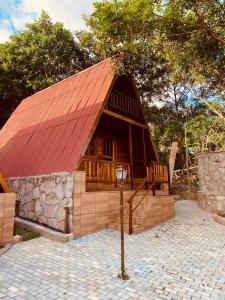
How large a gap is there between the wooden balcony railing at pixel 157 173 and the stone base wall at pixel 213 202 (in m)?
3.14

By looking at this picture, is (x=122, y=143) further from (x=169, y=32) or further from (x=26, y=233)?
(x=26, y=233)

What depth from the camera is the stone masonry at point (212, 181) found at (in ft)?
45.8

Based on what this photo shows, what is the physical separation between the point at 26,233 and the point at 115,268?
13.9ft

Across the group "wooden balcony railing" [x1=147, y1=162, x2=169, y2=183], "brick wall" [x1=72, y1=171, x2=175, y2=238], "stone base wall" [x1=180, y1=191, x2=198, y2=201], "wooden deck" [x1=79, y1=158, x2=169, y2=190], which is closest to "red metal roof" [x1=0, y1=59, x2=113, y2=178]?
"brick wall" [x1=72, y1=171, x2=175, y2=238]

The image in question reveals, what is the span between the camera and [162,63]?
873 inches

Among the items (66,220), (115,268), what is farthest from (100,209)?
(115,268)

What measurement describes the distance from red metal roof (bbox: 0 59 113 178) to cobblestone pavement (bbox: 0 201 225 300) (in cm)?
284

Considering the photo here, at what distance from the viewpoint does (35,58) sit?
2488 centimetres

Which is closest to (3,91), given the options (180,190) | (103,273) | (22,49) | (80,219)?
(22,49)

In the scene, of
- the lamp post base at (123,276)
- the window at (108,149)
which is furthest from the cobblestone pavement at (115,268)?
the window at (108,149)

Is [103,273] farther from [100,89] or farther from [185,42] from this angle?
[185,42]

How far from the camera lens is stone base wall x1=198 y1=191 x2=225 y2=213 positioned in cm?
1376

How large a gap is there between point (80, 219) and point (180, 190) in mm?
13767

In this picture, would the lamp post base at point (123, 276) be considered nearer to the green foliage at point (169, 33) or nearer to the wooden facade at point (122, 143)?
the wooden facade at point (122, 143)
